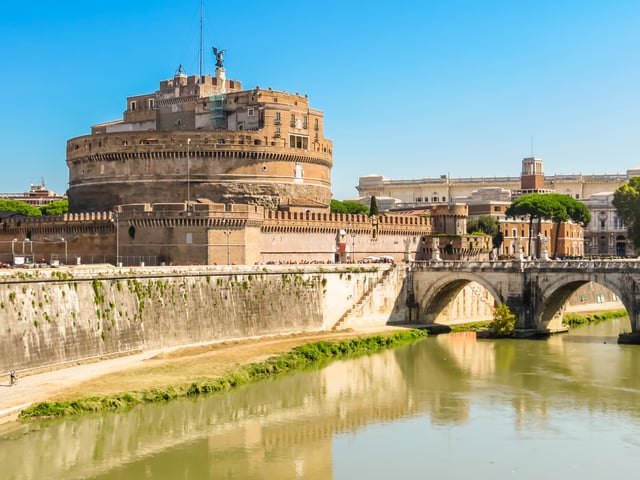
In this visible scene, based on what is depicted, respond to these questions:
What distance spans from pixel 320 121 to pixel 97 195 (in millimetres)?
15336

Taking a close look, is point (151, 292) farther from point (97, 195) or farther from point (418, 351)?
point (97, 195)

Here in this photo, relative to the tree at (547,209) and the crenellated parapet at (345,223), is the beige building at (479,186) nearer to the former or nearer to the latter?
the tree at (547,209)

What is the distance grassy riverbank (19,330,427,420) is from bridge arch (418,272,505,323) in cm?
362

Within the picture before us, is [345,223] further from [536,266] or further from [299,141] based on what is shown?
[536,266]

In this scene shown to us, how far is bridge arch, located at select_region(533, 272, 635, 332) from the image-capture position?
157 feet

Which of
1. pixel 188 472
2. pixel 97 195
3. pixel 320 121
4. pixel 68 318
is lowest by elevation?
pixel 188 472

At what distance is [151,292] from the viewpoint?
43.0 metres

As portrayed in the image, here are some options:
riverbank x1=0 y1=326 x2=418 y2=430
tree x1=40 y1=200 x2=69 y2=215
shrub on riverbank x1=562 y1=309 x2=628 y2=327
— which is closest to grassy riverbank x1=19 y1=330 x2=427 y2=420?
riverbank x1=0 y1=326 x2=418 y2=430

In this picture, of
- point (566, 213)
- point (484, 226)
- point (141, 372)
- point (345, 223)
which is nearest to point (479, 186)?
point (566, 213)

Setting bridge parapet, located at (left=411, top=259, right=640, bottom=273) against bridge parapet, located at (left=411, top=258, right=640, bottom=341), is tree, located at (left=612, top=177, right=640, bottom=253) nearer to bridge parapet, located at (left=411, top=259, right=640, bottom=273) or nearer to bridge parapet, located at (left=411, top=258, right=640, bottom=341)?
bridge parapet, located at (left=411, top=259, right=640, bottom=273)

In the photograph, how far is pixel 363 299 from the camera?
54.4 m

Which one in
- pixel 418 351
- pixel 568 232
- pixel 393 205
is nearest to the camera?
pixel 418 351

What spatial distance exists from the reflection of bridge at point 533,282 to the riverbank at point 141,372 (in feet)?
31.3

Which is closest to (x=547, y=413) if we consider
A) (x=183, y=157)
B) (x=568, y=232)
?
(x=183, y=157)
